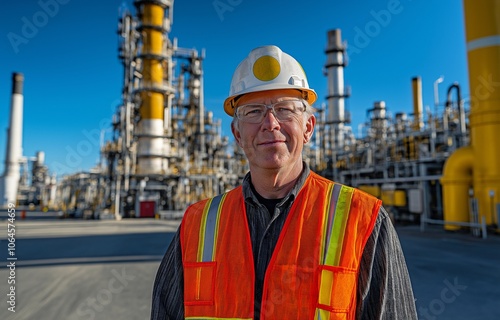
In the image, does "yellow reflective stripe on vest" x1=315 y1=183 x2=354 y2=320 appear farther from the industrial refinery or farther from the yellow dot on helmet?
the industrial refinery

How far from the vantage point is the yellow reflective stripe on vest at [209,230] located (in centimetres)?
140

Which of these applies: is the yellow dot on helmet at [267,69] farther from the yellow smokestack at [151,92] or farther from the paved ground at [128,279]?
the yellow smokestack at [151,92]

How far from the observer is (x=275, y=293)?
4.07 feet

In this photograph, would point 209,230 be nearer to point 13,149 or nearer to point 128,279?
point 128,279

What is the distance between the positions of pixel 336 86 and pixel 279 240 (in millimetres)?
25857

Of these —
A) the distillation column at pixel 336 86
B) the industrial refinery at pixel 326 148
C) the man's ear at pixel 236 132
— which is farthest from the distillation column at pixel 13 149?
the man's ear at pixel 236 132

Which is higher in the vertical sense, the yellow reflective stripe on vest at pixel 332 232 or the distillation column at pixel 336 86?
the distillation column at pixel 336 86

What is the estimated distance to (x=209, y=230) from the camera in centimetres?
149

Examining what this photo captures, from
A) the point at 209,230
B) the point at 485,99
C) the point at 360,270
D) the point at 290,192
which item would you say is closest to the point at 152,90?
the point at 485,99

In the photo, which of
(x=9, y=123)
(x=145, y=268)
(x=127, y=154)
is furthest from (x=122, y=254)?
(x=9, y=123)

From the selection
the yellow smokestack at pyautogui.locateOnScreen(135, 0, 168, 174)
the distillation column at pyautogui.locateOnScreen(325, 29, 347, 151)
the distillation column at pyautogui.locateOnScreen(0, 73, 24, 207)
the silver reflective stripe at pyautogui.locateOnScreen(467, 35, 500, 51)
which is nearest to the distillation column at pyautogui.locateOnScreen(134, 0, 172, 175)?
the yellow smokestack at pyautogui.locateOnScreen(135, 0, 168, 174)

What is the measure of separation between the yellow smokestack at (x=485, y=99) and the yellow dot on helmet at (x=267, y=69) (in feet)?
36.1

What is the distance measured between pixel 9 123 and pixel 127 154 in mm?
23892

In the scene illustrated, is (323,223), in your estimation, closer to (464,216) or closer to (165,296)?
(165,296)
